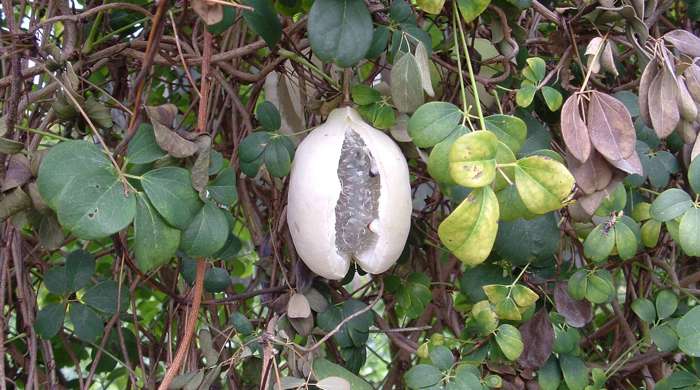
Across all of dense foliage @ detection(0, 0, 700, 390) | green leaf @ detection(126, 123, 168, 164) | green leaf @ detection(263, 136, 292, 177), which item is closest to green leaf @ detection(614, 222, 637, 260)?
dense foliage @ detection(0, 0, 700, 390)

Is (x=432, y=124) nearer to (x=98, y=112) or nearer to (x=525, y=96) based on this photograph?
(x=525, y=96)

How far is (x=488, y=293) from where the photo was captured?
73cm

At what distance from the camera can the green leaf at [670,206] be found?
68 centimetres

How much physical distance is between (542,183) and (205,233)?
0.27 m

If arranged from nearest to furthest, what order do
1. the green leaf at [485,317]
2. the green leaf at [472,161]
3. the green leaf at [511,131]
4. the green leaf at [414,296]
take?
the green leaf at [472,161], the green leaf at [511,131], the green leaf at [485,317], the green leaf at [414,296]

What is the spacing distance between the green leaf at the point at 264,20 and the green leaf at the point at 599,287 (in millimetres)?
383

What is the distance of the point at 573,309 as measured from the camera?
Answer: 2.56 feet

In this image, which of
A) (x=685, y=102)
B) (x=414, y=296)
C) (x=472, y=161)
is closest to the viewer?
(x=472, y=161)

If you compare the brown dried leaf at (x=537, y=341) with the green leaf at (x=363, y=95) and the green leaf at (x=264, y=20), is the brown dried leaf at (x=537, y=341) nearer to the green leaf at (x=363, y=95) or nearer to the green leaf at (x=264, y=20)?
the green leaf at (x=363, y=95)

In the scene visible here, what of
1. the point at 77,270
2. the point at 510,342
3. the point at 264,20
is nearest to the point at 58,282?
the point at 77,270

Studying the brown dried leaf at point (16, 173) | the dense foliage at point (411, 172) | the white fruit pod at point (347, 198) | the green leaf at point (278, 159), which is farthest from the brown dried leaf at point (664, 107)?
the brown dried leaf at point (16, 173)

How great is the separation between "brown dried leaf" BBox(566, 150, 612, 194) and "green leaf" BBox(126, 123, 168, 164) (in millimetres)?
347

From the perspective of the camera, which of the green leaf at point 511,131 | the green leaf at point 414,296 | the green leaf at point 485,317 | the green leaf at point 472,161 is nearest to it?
the green leaf at point 472,161

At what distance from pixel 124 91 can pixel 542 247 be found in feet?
1.71
